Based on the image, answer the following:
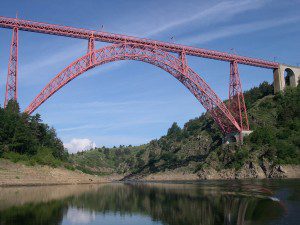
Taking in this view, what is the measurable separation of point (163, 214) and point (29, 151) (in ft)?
133

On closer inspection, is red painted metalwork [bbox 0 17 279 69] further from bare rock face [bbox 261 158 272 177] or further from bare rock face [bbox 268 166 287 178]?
bare rock face [bbox 268 166 287 178]

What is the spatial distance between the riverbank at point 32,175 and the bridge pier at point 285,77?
5459cm

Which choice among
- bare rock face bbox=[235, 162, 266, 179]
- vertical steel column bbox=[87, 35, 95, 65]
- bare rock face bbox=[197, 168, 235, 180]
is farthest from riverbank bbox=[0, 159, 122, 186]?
bare rock face bbox=[235, 162, 266, 179]

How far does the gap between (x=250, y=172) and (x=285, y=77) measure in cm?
3403

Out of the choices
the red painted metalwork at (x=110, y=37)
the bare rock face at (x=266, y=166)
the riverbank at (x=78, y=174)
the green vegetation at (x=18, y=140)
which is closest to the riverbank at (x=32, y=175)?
the riverbank at (x=78, y=174)

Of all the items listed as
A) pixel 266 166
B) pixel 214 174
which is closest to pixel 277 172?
pixel 266 166

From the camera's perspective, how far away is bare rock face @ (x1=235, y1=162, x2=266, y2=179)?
71312 mm

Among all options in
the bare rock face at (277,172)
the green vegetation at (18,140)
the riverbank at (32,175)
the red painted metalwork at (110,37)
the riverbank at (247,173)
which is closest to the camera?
the riverbank at (32,175)

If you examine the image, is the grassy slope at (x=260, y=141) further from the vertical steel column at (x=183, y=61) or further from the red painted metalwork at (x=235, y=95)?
the vertical steel column at (x=183, y=61)

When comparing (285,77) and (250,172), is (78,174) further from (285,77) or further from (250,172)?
(285,77)

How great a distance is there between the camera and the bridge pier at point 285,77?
87.5 metres

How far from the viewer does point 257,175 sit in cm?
7125

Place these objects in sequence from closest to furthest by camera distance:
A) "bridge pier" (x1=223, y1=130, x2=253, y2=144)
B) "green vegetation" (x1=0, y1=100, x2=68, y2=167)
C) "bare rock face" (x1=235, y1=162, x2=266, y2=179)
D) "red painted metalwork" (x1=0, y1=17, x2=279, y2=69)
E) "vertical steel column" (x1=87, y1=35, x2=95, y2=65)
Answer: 1. "red painted metalwork" (x1=0, y1=17, x2=279, y2=69)
2. "green vegetation" (x1=0, y1=100, x2=68, y2=167)
3. "vertical steel column" (x1=87, y1=35, x2=95, y2=65)
4. "bare rock face" (x1=235, y1=162, x2=266, y2=179)
5. "bridge pier" (x1=223, y1=130, x2=253, y2=144)

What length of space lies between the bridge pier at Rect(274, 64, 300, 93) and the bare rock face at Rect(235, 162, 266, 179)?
1015 inches
